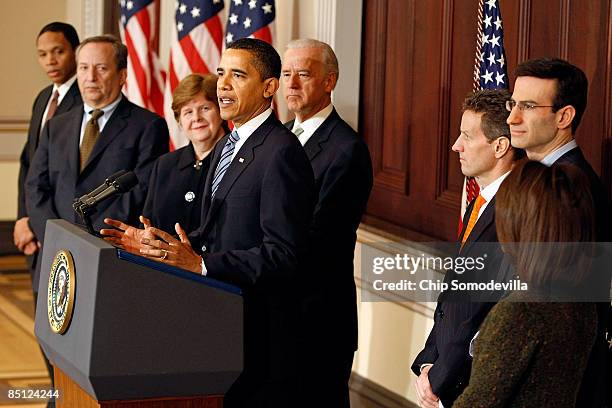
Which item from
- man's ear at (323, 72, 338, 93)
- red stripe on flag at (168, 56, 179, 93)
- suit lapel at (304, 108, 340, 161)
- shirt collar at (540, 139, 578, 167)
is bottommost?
suit lapel at (304, 108, 340, 161)

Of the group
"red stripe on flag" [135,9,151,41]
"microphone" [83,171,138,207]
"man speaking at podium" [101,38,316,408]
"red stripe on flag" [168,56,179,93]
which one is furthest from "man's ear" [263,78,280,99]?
"red stripe on flag" [135,9,151,41]

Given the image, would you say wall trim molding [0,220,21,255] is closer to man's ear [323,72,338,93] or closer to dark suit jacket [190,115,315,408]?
man's ear [323,72,338,93]

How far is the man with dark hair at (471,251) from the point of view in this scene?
3.12 metres

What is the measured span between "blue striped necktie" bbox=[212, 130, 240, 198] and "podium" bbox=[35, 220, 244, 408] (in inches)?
25.4

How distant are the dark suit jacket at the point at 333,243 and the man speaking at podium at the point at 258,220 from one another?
0.46 meters

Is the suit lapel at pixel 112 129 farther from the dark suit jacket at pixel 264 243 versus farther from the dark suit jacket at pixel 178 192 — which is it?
the dark suit jacket at pixel 264 243

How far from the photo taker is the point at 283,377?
373 centimetres

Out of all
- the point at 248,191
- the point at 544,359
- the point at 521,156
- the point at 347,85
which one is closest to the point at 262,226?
the point at 248,191

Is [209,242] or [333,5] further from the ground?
[333,5]

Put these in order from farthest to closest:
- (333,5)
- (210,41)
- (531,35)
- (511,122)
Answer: (210,41) < (333,5) < (531,35) < (511,122)

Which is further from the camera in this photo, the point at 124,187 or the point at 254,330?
the point at 254,330

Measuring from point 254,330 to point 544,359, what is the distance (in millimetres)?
1557

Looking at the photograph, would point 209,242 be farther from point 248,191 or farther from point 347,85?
point 347,85

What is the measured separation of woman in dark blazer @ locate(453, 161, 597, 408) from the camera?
2262 mm
